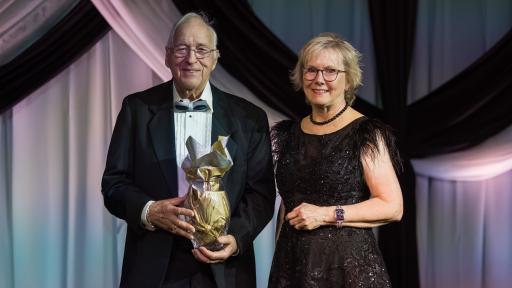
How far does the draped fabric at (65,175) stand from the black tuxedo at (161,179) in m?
1.43

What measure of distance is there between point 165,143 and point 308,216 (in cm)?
53

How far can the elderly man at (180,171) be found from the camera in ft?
7.24

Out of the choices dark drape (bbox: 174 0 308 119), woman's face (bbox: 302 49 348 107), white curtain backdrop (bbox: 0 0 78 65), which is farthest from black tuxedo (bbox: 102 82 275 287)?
white curtain backdrop (bbox: 0 0 78 65)

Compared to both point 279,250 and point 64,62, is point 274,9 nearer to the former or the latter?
point 64,62

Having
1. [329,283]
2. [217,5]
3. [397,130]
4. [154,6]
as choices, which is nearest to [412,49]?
[397,130]

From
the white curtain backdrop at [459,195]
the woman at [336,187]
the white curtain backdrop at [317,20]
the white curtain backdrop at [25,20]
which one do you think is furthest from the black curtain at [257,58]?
→ the woman at [336,187]

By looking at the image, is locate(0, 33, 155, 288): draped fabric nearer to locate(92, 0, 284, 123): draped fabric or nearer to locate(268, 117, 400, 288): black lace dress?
locate(92, 0, 284, 123): draped fabric

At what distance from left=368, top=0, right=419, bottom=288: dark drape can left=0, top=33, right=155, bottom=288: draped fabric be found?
48.5 inches

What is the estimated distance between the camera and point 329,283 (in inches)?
90.7

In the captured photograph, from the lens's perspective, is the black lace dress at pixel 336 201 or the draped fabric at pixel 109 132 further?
the draped fabric at pixel 109 132

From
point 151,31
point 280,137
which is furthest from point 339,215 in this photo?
point 151,31

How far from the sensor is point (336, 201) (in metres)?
2.32

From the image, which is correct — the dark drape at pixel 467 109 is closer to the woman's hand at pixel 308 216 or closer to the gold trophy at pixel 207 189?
the woman's hand at pixel 308 216

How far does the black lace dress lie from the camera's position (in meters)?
2.29
